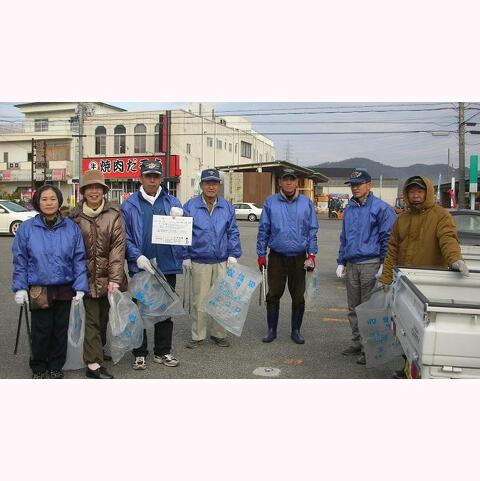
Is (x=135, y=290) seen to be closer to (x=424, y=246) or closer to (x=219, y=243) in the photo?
(x=219, y=243)

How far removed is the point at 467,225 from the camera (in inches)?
365

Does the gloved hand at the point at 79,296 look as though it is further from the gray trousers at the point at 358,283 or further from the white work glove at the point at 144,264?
the gray trousers at the point at 358,283

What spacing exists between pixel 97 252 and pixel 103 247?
0.22 ft

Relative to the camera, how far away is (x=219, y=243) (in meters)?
5.62

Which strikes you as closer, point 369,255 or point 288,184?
point 369,255

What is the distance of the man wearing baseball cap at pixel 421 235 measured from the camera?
459cm

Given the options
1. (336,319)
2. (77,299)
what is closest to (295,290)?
(336,319)

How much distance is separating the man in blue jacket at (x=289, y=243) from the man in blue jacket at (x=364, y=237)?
1.53 ft

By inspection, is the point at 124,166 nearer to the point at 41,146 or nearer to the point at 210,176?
the point at 41,146

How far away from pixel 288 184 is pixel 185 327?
87.1 inches

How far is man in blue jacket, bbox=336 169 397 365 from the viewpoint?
17.4ft

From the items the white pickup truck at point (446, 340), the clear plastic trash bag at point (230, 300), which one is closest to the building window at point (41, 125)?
the clear plastic trash bag at point (230, 300)

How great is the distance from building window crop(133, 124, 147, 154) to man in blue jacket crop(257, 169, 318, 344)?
1465 inches

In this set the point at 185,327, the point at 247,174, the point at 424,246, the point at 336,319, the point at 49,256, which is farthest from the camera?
the point at 247,174
